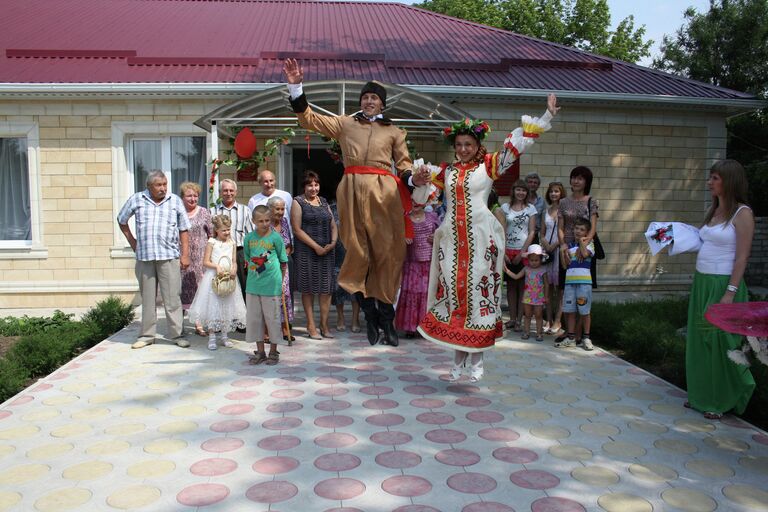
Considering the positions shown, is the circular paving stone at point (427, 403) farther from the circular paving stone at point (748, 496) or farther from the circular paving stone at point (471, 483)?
the circular paving stone at point (748, 496)

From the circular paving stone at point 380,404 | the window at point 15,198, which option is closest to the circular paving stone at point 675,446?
the circular paving stone at point 380,404

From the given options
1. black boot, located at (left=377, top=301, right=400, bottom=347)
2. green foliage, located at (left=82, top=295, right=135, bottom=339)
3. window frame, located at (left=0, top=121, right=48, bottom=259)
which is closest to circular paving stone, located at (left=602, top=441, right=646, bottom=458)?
black boot, located at (left=377, top=301, right=400, bottom=347)

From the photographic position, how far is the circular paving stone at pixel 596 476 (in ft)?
9.55

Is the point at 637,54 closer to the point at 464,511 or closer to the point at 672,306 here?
the point at 672,306

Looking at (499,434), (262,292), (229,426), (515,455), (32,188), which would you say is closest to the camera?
(515,455)

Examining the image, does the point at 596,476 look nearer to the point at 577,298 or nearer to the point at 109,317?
the point at 577,298

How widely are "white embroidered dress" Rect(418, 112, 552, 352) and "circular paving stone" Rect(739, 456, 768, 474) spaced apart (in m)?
1.68

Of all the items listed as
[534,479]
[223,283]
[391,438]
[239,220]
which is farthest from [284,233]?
[534,479]

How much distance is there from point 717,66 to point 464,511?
1823 cm

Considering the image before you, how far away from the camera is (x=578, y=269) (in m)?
5.82

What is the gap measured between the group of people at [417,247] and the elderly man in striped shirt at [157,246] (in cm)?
1

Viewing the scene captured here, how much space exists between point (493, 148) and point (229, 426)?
700 centimetres

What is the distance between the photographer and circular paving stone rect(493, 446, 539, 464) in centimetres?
318

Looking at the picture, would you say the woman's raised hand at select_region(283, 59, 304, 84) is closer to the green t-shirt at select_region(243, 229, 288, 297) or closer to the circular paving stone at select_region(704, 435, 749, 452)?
the green t-shirt at select_region(243, 229, 288, 297)
